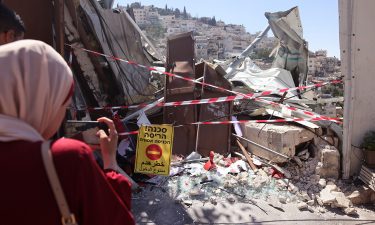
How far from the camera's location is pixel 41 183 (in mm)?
1310

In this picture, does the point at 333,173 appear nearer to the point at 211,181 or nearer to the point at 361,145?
the point at 361,145

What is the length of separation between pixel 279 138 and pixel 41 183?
17.1 feet

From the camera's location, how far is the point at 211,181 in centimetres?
541

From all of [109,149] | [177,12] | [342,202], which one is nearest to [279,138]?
[342,202]

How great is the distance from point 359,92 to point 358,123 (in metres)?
0.46

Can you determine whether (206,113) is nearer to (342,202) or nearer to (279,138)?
(279,138)

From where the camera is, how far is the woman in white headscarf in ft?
4.30

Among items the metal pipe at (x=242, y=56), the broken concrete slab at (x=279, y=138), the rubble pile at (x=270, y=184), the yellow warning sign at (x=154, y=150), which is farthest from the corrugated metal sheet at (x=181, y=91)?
the metal pipe at (x=242, y=56)

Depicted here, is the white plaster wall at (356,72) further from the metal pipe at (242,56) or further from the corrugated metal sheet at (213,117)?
the metal pipe at (242,56)

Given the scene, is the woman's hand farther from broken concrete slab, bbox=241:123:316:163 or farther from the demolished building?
broken concrete slab, bbox=241:123:316:163

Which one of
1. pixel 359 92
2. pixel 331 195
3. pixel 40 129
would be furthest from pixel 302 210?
pixel 40 129

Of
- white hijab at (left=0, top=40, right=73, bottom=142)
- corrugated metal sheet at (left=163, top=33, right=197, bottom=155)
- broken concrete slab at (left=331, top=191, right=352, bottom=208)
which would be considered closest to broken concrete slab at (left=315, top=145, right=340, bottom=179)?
broken concrete slab at (left=331, top=191, right=352, bottom=208)

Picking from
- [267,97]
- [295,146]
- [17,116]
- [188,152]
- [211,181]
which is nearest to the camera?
[17,116]

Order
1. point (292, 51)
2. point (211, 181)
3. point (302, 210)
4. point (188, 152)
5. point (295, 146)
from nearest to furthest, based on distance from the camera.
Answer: point (302, 210), point (211, 181), point (295, 146), point (188, 152), point (292, 51)
